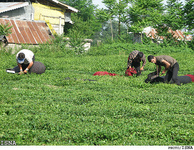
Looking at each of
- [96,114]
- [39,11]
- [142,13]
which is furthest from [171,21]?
[96,114]

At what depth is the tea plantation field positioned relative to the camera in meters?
5.06

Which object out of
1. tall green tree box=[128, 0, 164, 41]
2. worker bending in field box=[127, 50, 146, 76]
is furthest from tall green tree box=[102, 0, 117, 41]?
worker bending in field box=[127, 50, 146, 76]

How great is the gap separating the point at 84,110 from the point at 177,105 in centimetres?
266

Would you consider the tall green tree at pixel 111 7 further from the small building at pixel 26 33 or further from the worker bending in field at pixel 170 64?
the worker bending in field at pixel 170 64

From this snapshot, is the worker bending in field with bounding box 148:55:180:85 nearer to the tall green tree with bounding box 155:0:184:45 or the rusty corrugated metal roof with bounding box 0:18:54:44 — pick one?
the rusty corrugated metal roof with bounding box 0:18:54:44

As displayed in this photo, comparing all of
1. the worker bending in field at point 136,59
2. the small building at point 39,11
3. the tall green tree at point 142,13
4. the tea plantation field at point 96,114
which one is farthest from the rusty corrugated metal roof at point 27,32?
the tall green tree at point 142,13

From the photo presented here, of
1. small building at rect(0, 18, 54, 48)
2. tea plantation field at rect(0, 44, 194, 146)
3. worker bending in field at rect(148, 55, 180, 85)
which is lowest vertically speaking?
tea plantation field at rect(0, 44, 194, 146)

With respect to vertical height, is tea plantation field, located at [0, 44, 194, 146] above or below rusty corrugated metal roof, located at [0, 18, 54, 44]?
below

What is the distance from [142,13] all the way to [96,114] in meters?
31.8

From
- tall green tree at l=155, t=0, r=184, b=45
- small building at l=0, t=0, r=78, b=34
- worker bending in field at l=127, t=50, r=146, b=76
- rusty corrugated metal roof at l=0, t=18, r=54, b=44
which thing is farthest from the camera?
tall green tree at l=155, t=0, r=184, b=45

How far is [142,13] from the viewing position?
118ft

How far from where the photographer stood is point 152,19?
3434 cm

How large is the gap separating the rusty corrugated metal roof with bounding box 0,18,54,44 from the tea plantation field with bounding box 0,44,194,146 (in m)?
12.5

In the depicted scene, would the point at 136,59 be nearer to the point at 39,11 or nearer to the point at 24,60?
the point at 24,60
